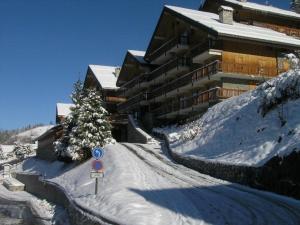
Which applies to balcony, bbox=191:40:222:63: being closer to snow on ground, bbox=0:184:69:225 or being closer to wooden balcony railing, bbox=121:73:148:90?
wooden balcony railing, bbox=121:73:148:90

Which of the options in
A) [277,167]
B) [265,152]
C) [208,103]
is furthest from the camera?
[208,103]

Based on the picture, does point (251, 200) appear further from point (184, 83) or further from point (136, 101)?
point (136, 101)

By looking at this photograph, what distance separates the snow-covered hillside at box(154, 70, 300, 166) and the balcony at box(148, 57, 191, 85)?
13.0 metres

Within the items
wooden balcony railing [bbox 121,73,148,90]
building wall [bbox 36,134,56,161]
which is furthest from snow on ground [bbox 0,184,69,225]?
wooden balcony railing [bbox 121,73,148,90]

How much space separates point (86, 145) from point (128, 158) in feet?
18.7

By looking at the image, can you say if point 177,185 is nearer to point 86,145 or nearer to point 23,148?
point 86,145

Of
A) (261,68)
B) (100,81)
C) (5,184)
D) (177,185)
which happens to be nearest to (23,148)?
(100,81)

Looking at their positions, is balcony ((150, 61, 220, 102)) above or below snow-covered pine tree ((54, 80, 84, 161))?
above

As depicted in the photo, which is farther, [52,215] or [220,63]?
[220,63]

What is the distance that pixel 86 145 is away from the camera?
114ft

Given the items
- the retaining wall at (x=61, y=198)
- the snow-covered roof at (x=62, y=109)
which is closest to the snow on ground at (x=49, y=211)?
the retaining wall at (x=61, y=198)

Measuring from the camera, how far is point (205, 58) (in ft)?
132

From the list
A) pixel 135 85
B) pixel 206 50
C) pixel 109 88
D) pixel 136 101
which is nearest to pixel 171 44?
pixel 206 50

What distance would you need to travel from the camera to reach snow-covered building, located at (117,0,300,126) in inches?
1474
